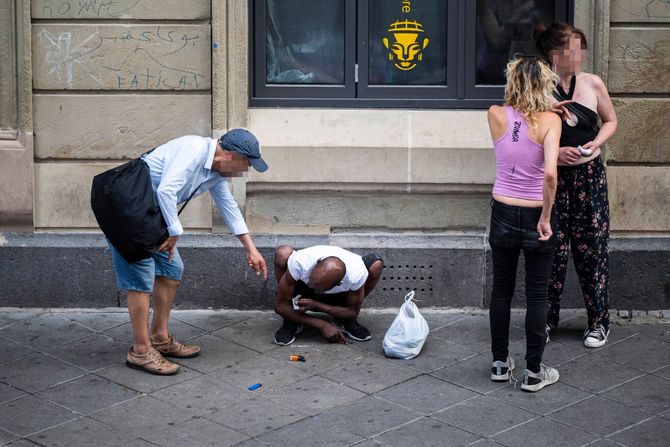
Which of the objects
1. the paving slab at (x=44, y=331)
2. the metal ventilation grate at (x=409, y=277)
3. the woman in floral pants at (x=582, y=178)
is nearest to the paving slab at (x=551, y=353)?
Answer: the woman in floral pants at (x=582, y=178)

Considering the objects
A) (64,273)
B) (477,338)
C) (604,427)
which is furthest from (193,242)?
(604,427)

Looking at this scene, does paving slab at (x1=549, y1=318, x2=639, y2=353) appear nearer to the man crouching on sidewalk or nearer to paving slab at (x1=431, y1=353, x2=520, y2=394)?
paving slab at (x1=431, y1=353, x2=520, y2=394)

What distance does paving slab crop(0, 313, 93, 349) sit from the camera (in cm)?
723

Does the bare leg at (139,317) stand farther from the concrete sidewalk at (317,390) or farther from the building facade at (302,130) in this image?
the building facade at (302,130)

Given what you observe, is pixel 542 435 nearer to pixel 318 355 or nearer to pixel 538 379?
pixel 538 379

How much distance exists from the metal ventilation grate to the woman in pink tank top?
149 cm

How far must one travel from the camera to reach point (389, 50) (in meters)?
8.20

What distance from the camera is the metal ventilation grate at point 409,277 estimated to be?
788cm

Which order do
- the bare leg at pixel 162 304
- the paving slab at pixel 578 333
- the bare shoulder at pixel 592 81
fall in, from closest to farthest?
the bare leg at pixel 162 304
the bare shoulder at pixel 592 81
the paving slab at pixel 578 333

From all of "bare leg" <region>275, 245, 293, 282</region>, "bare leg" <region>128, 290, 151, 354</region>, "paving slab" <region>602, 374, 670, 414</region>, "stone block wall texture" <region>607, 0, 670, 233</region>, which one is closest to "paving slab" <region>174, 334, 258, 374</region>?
"bare leg" <region>128, 290, 151, 354</region>

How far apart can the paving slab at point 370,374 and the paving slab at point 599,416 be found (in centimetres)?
99

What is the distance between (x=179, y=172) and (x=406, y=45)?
2.62m

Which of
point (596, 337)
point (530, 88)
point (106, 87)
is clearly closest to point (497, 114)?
point (530, 88)

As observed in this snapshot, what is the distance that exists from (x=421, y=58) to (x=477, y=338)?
2147 mm
